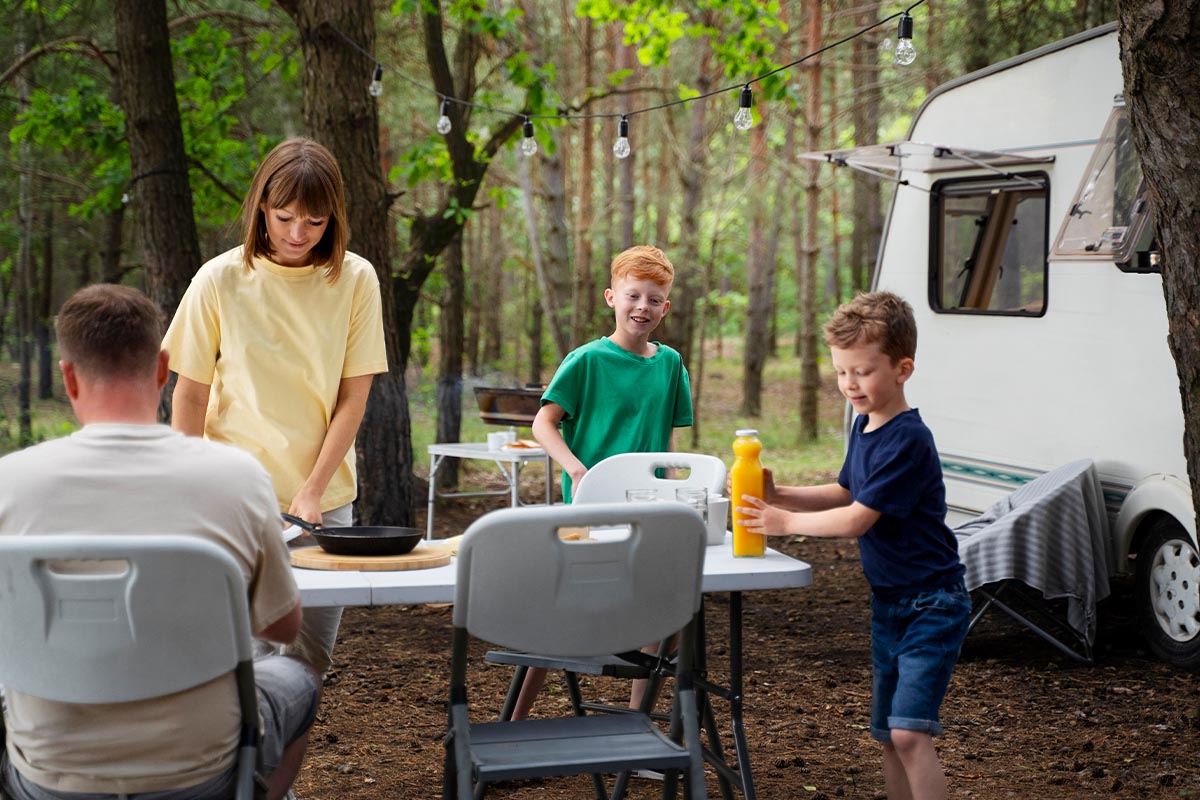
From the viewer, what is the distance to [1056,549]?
551 cm

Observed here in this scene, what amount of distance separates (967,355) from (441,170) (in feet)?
13.2

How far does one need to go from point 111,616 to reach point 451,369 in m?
9.25

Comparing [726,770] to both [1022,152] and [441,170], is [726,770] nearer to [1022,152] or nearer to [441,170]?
[1022,152]

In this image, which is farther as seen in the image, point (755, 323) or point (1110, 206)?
point (755, 323)

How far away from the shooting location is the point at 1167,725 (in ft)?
15.4

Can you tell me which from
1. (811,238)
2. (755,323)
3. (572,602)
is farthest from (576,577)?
(755,323)

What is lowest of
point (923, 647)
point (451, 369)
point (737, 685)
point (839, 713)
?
point (839, 713)

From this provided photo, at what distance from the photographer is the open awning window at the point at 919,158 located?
21.5 feet

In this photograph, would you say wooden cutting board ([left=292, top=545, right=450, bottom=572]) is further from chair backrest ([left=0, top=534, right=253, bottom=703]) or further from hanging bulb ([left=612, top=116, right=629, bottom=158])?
hanging bulb ([left=612, top=116, right=629, bottom=158])

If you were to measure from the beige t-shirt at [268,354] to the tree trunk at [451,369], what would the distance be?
22.9ft

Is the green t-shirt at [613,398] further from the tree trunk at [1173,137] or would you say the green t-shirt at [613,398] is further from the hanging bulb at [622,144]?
the hanging bulb at [622,144]

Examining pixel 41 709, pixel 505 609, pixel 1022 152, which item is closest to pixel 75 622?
pixel 41 709

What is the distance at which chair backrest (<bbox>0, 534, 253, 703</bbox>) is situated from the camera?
1.96 meters

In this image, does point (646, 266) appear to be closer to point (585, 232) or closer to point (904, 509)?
point (904, 509)
